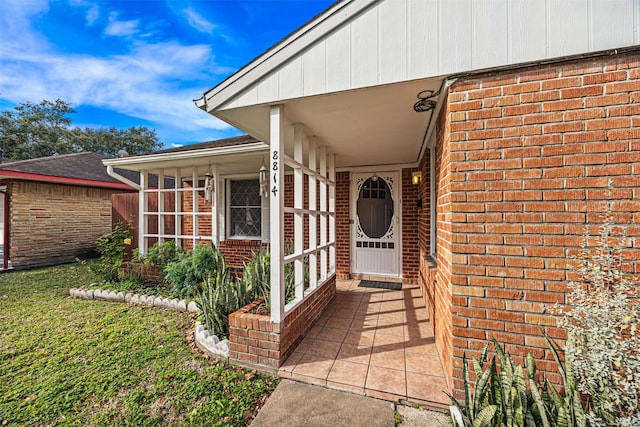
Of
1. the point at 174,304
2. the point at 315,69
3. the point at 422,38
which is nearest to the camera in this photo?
the point at 422,38

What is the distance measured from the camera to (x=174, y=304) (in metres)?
4.24

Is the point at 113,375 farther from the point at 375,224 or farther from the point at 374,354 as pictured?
the point at 375,224

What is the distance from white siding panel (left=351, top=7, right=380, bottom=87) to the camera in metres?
2.09

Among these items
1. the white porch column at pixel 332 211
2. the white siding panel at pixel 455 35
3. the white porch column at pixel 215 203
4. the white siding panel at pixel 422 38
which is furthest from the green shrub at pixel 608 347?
the white porch column at pixel 215 203

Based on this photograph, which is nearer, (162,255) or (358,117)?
(358,117)

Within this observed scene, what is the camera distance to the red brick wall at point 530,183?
1690mm

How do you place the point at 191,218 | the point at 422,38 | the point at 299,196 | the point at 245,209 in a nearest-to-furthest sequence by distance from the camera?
the point at 422,38
the point at 299,196
the point at 245,209
the point at 191,218

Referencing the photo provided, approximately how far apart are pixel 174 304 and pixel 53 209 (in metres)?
7.11

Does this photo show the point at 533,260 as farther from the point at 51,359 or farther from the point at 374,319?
the point at 51,359

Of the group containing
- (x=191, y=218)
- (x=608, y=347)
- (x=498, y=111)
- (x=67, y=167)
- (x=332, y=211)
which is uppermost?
(x=67, y=167)

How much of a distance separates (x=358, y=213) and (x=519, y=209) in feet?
13.0

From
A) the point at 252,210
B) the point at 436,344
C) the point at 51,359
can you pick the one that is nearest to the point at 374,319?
the point at 436,344

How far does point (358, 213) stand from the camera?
18.9ft

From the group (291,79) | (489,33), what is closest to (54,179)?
(291,79)
